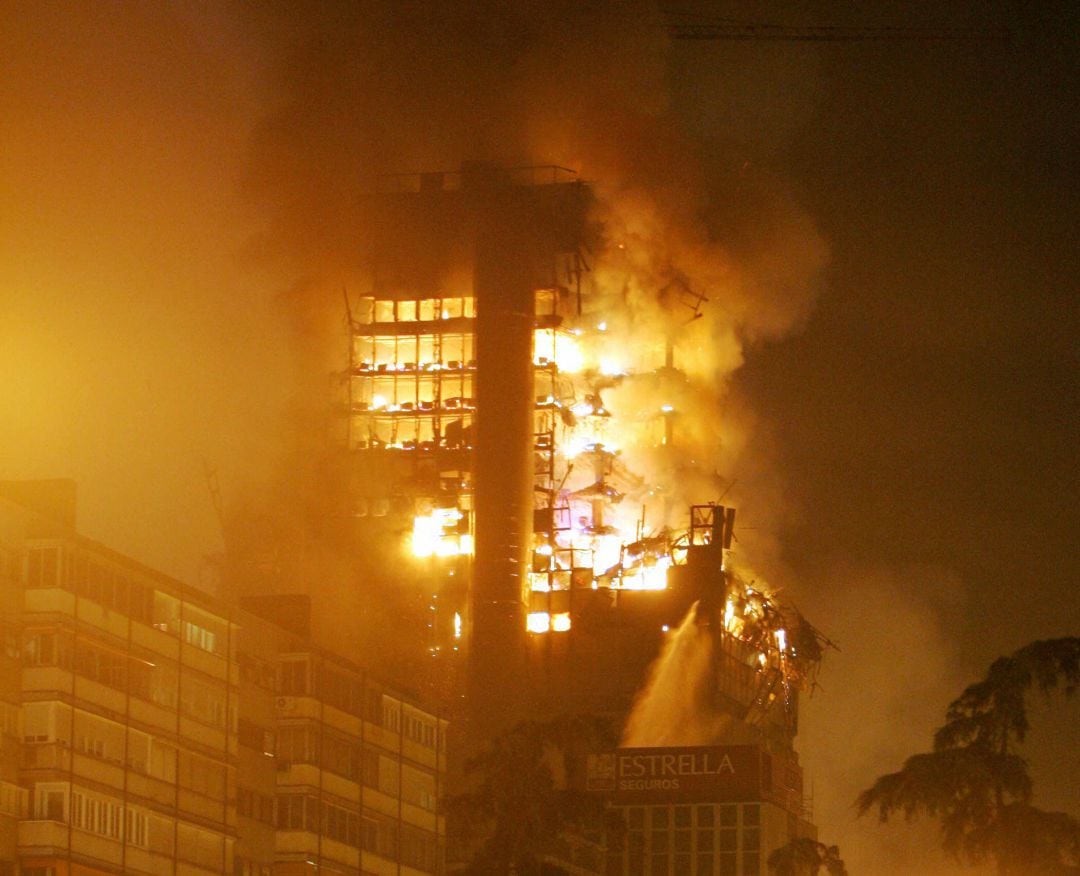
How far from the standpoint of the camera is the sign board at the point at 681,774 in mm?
165625

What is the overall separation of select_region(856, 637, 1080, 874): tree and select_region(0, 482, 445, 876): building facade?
49.4m

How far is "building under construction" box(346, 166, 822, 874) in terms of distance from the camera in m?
168

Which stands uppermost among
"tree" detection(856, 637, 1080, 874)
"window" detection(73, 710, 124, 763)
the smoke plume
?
the smoke plume

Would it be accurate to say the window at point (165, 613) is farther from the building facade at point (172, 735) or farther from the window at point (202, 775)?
the window at point (202, 775)

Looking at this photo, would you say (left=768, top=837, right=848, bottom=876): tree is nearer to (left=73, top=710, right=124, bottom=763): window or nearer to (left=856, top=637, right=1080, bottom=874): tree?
(left=73, top=710, right=124, bottom=763): window

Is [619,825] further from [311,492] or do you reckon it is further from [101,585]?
[311,492]

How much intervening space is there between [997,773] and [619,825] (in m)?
30.8

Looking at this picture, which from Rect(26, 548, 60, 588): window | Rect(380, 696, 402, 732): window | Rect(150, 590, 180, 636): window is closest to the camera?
Rect(26, 548, 60, 588): window

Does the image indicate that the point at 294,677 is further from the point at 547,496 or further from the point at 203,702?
the point at 547,496

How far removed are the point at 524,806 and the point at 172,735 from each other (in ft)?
94.6

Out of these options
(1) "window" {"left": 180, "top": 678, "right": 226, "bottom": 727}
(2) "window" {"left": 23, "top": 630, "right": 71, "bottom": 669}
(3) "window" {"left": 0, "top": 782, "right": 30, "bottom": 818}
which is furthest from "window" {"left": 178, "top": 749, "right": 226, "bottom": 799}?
(3) "window" {"left": 0, "top": 782, "right": 30, "bottom": 818}

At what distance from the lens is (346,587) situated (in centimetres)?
17325

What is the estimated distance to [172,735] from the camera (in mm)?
91375

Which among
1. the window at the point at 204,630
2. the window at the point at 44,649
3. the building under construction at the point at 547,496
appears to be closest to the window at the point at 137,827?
the window at the point at 44,649
